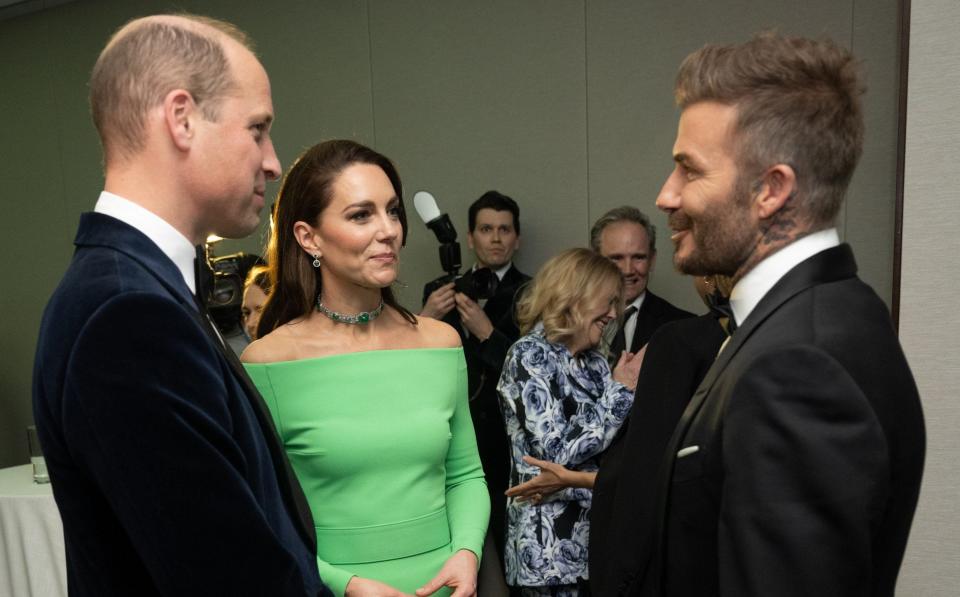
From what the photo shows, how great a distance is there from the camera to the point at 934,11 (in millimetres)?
2234

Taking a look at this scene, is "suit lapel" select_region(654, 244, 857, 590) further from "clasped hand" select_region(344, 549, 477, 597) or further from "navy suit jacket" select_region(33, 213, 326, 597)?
"clasped hand" select_region(344, 549, 477, 597)

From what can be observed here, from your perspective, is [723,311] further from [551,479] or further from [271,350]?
[551,479]

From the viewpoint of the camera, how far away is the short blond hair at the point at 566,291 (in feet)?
7.55

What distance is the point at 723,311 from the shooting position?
1256 mm

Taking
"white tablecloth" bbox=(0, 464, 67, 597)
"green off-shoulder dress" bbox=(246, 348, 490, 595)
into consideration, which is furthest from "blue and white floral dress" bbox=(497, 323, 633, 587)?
"white tablecloth" bbox=(0, 464, 67, 597)

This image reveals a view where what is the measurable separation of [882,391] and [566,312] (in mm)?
1442

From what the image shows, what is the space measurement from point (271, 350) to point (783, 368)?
1.06 meters

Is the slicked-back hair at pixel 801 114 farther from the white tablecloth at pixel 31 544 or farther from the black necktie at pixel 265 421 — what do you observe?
the white tablecloth at pixel 31 544

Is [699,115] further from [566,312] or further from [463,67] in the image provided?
[463,67]

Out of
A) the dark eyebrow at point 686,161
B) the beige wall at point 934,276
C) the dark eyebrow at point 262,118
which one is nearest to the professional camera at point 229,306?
the dark eyebrow at point 262,118

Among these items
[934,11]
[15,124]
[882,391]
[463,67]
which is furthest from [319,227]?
[15,124]

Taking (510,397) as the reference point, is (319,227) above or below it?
above

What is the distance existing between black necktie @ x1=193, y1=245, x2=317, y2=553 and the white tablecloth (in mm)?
1933

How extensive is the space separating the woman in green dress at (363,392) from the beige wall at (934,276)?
142 cm
